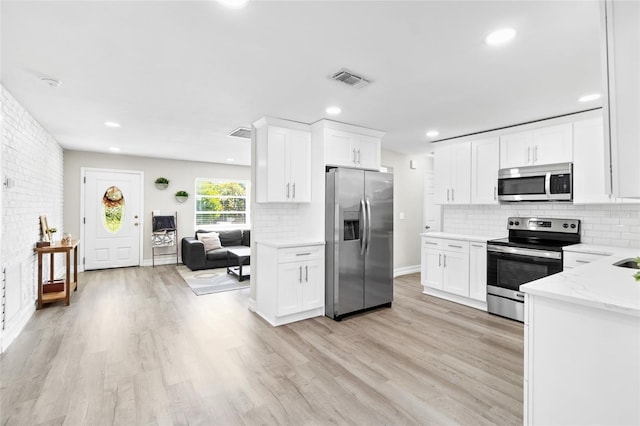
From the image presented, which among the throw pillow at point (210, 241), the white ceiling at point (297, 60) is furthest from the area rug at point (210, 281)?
the white ceiling at point (297, 60)

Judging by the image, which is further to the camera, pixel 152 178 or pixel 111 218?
pixel 152 178

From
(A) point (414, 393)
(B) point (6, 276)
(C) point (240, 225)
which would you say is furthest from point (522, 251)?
(C) point (240, 225)

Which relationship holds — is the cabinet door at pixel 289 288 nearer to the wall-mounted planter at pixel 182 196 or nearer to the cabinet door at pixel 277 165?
the cabinet door at pixel 277 165

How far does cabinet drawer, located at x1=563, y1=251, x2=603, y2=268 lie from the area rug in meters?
4.37

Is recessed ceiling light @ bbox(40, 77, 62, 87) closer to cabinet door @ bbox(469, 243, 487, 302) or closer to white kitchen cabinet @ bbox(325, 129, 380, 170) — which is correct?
white kitchen cabinet @ bbox(325, 129, 380, 170)

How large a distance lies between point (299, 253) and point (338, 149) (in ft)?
4.65

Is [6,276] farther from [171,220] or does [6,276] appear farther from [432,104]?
[432,104]

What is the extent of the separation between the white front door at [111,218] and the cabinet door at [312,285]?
489 cm

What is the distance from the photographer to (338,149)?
400cm

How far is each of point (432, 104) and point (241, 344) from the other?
10.3ft

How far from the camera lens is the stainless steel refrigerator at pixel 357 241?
12.2 ft

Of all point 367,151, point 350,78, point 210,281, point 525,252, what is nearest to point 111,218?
point 210,281

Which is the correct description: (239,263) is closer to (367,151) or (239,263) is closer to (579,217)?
(367,151)

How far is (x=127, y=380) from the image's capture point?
2.39m
